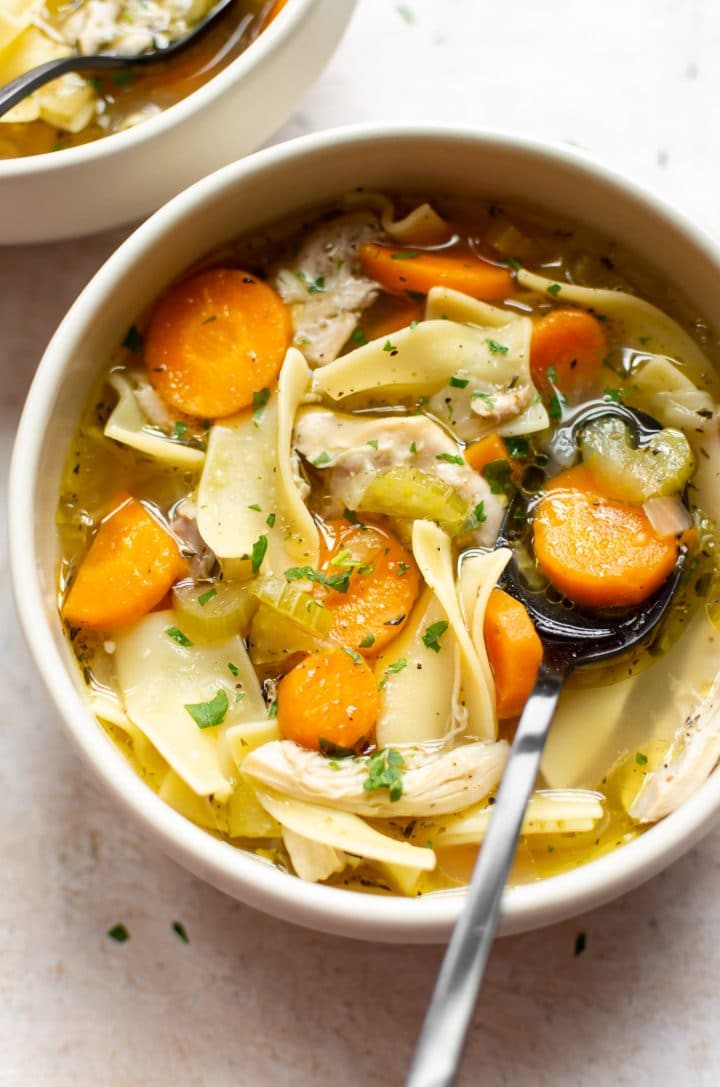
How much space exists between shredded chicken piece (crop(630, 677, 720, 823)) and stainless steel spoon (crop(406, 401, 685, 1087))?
21 centimetres

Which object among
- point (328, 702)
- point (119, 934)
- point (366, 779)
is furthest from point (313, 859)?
point (119, 934)

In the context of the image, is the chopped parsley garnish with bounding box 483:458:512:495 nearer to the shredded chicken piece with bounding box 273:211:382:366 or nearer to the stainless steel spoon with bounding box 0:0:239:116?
the shredded chicken piece with bounding box 273:211:382:366

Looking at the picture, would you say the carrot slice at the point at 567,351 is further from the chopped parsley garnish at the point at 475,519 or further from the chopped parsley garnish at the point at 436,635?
the chopped parsley garnish at the point at 436,635

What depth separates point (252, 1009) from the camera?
2.62 meters

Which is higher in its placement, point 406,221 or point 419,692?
point 406,221

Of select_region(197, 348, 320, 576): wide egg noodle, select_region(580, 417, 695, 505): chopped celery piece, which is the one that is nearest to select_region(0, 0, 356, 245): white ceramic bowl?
select_region(197, 348, 320, 576): wide egg noodle

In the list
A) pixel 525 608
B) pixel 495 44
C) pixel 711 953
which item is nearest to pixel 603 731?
pixel 525 608

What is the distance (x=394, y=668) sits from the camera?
7.98 ft

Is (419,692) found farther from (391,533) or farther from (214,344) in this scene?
(214,344)

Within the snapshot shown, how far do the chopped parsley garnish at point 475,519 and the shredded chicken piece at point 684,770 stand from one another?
0.60 m

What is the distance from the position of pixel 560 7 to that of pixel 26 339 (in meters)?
1.59

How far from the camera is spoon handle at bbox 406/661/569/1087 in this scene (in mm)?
1847

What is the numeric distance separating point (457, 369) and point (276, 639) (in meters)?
0.71

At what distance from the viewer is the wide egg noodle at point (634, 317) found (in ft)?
8.49
